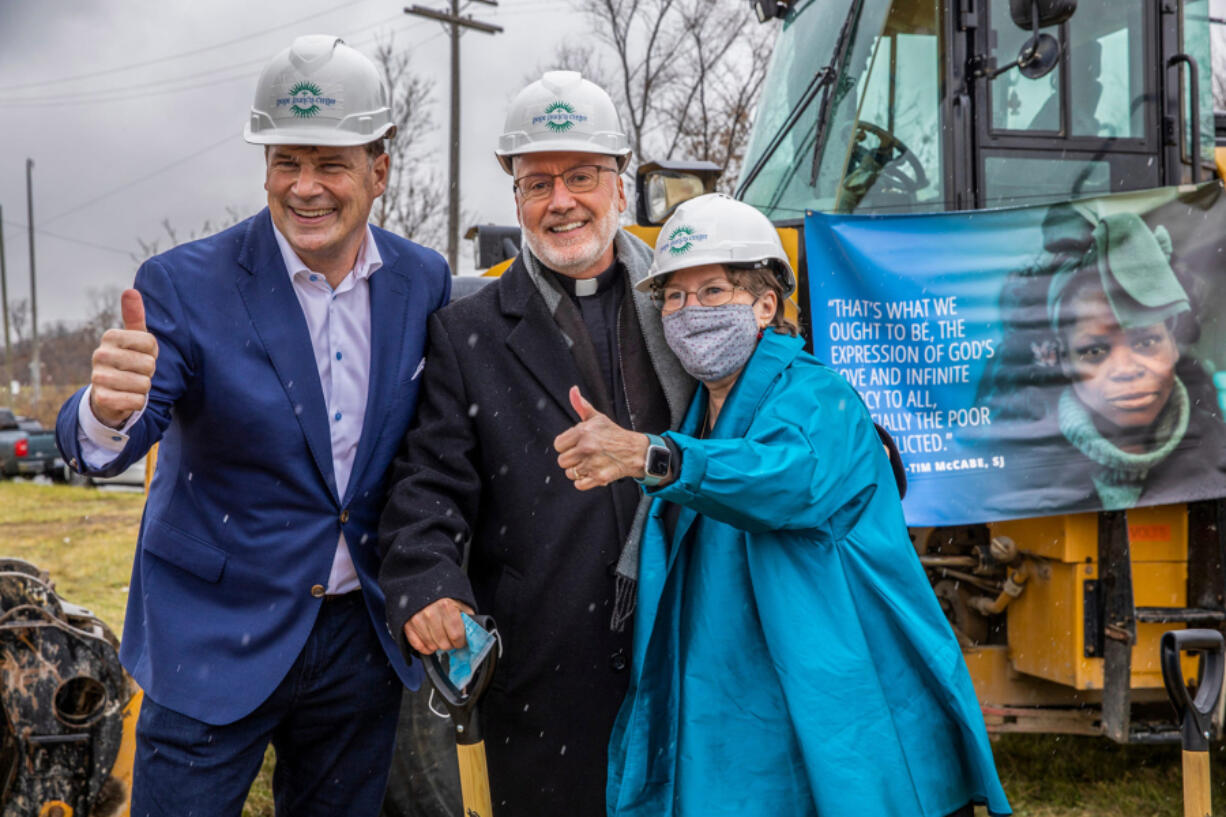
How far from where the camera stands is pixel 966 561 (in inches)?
165

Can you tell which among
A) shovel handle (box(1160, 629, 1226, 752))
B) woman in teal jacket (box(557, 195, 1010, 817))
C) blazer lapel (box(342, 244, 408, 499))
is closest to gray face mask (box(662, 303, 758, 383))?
woman in teal jacket (box(557, 195, 1010, 817))

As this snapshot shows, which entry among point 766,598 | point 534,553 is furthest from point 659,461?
point 534,553

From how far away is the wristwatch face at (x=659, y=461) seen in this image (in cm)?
200

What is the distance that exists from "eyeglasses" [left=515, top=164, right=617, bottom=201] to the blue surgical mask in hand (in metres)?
1.03

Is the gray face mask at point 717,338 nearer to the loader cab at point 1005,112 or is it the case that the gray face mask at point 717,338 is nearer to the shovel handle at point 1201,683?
the shovel handle at point 1201,683

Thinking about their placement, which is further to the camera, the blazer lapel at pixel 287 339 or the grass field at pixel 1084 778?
the grass field at pixel 1084 778

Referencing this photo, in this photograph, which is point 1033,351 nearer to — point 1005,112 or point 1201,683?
point 1005,112

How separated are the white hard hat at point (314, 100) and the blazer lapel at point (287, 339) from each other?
27 centimetres

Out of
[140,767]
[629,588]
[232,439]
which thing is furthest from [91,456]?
[629,588]

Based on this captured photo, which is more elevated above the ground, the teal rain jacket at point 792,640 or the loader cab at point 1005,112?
the loader cab at point 1005,112

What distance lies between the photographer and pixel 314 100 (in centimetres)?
238

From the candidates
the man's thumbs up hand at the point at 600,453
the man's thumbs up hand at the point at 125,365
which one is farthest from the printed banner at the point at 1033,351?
the man's thumbs up hand at the point at 125,365

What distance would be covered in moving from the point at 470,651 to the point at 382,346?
0.73 meters

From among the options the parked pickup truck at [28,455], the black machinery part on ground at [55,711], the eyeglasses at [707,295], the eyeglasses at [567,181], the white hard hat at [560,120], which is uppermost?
the white hard hat at [560,120]
